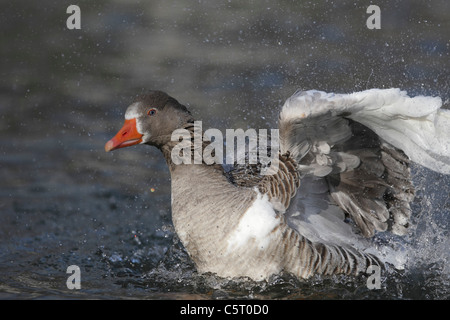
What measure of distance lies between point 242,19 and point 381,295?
7240mm

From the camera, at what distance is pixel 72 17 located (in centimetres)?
1168

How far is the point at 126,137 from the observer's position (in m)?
5.23

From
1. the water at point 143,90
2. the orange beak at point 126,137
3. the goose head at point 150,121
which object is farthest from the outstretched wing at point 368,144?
the orange beak at point 126,137

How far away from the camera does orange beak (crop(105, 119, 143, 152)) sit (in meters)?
5.21

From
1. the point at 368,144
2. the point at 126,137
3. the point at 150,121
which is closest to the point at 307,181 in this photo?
the point at 368,144

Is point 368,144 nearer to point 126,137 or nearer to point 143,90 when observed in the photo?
point 126,137

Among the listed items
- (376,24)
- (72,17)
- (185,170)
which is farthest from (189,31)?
(185,170)

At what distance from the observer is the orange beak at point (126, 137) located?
205 inches

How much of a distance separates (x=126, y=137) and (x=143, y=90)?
524 cm

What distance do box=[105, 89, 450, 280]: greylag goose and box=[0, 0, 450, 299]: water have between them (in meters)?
0.27

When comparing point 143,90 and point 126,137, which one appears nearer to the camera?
point 126,137

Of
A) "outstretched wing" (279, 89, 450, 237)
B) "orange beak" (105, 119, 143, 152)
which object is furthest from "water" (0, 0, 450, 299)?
"orange beak" (105, 119, 143, 152)

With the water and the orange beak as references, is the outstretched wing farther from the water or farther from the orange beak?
the orange beak

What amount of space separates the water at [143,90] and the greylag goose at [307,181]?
27cm
